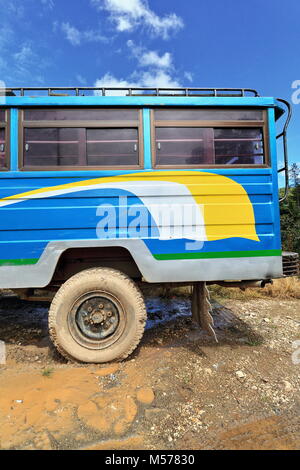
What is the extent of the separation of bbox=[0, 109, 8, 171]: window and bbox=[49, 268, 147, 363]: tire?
157cm

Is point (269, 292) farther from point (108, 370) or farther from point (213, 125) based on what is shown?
point (108, 370)

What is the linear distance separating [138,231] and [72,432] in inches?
75.7

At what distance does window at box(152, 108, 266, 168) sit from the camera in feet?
9.84

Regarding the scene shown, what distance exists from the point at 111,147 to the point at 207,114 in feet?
4.16

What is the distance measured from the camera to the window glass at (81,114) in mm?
2939

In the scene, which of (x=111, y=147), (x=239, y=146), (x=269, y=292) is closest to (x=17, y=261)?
(x=111, y=147)

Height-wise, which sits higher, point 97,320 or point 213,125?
point 213,125

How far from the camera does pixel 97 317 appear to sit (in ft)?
9.50

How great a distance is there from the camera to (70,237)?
2.84m

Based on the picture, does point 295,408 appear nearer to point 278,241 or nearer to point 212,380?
point 212,380

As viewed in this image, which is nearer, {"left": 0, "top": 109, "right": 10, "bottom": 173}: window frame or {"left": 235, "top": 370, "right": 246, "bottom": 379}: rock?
{"left": 235, "top": 370, "right": 246, "bottom": 379}: rock

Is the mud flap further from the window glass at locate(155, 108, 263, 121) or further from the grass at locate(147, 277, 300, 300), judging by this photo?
the grass at locate(147, 277, 300, 300)

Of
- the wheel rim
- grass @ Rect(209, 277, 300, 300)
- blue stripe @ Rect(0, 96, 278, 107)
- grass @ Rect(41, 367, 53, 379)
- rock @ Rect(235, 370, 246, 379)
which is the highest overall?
blue stripe @ Rect(0, 96, 278, 107)

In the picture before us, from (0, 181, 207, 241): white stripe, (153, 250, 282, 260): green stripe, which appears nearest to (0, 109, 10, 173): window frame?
(0, 181, 207, 241): white stripe
